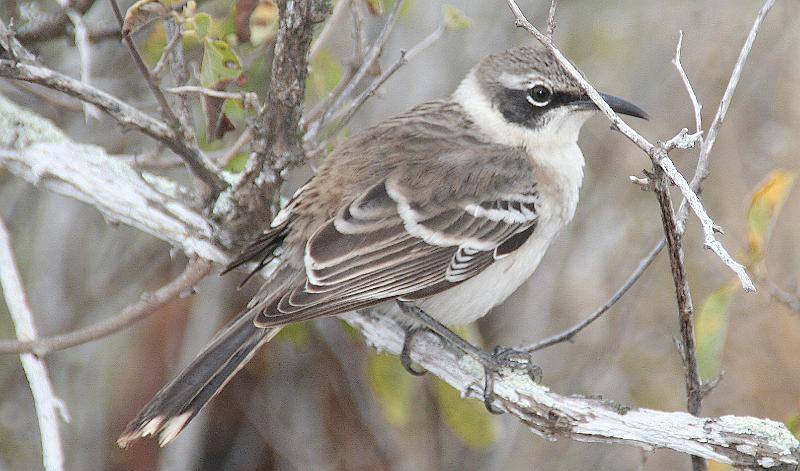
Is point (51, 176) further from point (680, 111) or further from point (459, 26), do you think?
point (680, 111)

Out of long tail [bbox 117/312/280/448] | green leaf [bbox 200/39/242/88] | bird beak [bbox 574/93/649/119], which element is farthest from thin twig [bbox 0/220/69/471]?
bird beak [bbox 574/93/649/119]

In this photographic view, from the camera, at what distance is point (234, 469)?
5.72 metres

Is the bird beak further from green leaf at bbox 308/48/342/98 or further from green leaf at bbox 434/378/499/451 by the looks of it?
green leaf at bbox 434/378/499/451

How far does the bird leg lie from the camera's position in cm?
335

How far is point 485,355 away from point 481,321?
267cm

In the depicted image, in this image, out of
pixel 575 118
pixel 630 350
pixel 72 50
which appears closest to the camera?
pixel 575 118

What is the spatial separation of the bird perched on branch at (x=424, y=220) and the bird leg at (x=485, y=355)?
Answer: 0.01 m

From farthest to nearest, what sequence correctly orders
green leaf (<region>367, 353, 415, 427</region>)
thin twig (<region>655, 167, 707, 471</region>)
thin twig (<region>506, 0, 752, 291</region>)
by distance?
green leaf (<region>367, 353, 415, 427</region>)
thin twig (<region>655, 167, 707, 471</region>)
thin twig (<region>506, 0, 752, 291</region>)

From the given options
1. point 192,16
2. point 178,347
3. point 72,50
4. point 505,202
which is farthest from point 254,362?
point 192,16

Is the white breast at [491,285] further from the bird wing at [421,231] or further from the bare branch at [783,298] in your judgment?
the bare branch at [783,298]

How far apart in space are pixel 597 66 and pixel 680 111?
0.83m

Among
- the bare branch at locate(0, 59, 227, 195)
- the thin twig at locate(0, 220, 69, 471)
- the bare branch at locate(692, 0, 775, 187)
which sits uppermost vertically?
the bare branch at locate(692, 0, 775, 187)

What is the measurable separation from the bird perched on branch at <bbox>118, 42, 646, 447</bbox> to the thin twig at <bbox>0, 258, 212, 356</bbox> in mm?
157

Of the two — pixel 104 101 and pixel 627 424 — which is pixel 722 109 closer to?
pixel 627 424
